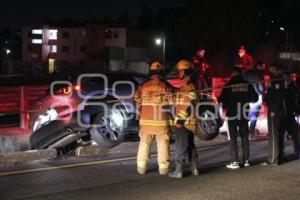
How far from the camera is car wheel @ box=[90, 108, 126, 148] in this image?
1109cm

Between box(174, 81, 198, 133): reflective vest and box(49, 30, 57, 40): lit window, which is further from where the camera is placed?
box(49, 30, 57, 40): lit window

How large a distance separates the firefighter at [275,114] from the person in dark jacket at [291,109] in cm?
33

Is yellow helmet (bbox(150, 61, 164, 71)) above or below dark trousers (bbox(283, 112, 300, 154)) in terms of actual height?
above

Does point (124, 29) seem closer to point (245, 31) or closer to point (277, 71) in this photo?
point (245, 31)

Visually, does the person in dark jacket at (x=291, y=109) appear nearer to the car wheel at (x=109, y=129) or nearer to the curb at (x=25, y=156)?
the car wheel at (x=109, y=129)

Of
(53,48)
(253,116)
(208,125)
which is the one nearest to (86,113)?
(208,125)

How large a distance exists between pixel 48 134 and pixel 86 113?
78cm

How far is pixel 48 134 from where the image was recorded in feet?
35.8

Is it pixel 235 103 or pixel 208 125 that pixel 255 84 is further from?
pixel 235 103

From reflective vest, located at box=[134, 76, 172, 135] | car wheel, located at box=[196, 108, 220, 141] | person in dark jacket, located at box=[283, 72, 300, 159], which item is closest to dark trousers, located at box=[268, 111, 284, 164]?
person in dark jacket, located at box=[283, 72, 300, 159]

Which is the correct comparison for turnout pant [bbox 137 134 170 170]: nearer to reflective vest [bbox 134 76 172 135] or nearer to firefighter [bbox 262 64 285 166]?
reflective vest [bbox 134 76 172 135]

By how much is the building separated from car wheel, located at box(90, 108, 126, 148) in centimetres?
6181

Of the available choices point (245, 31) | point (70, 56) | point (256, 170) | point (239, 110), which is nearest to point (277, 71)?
point (239, 110)

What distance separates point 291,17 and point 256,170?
249ft
